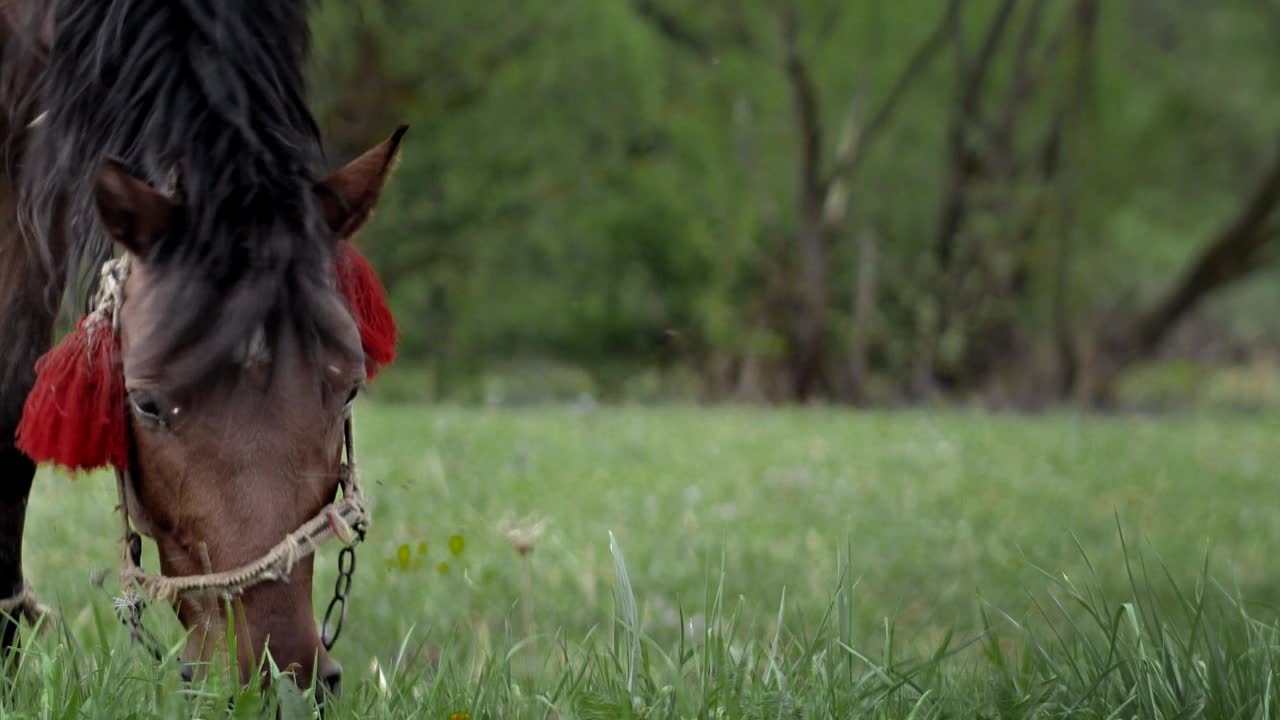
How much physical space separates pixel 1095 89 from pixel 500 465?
1280cm

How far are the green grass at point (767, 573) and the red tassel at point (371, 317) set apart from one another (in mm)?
359

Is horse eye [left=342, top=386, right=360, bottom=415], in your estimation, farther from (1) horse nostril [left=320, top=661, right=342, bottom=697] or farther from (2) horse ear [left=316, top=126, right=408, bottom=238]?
(1) horse nostril [left=320, top=661, right=342, bottom=697]

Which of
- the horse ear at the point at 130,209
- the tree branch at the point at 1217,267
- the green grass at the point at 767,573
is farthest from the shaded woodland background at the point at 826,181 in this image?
the horse ear at the point at 130,209

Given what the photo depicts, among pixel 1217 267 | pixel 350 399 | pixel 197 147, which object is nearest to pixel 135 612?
pixel 350 399

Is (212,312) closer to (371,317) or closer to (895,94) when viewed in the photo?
(371,317)

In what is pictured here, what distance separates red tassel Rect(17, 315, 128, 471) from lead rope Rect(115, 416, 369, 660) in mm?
80

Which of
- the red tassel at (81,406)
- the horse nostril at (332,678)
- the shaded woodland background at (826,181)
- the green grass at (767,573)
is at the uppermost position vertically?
the red tassel at (81,406)

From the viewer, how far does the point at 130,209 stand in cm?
202

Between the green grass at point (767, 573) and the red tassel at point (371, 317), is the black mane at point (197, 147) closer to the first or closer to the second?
the red tassel at point (371, 317)

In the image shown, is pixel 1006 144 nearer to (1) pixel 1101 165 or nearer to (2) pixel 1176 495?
(1) pixel 1101 165

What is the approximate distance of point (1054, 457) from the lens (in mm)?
9156

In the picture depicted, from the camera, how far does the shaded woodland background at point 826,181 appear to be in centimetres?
1706

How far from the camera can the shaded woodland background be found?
1706 cm

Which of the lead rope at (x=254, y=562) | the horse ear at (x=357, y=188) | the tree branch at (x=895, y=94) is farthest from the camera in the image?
the tree branch at (x=895, y=94)
